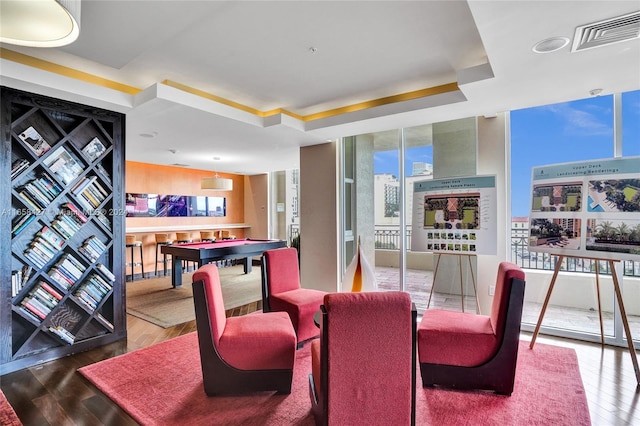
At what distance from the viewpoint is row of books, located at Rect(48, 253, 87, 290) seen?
3.34 metres

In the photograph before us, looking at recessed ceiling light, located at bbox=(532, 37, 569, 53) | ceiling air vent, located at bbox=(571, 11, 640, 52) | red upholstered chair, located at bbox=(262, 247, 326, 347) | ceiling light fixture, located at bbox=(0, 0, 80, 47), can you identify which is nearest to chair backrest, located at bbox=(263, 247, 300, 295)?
red upholstered chair, located at bbox=(262, 247, 326, 347)

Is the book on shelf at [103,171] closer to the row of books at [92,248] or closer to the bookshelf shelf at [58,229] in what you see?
the bookshelf shelf at [58,229]

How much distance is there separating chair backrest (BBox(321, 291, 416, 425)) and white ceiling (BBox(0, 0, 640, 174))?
75.1 inches

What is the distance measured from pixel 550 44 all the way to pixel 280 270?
11.0 ft

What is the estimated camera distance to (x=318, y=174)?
19.1ft

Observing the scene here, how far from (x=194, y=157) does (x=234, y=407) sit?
219 inches

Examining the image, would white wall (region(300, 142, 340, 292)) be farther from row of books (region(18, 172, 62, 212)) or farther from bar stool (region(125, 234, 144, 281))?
bar stool (region(125, 234, 144, 281))

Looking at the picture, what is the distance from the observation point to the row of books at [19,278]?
3.06m

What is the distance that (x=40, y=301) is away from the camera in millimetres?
3227

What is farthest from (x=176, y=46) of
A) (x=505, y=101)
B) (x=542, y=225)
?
(x=542, y=225)

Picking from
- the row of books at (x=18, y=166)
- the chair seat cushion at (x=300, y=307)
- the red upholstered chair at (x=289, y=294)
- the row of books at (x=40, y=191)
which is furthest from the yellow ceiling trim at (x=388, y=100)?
the row of books at (x=18, y=166)

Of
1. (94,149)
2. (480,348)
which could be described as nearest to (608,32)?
(480,348)

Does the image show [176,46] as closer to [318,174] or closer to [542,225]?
[318,174]

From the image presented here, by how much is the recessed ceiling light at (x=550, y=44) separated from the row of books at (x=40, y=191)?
4.57m
